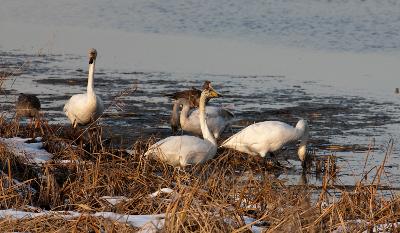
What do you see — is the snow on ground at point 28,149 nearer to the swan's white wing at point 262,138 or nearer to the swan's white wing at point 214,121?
the swan's white wing at point 262,138

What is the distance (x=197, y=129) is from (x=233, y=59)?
17.5 feet

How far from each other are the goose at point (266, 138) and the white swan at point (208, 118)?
1254mm

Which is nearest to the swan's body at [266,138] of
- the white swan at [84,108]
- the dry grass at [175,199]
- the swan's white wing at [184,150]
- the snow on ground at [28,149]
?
the swan's white wing at [184,150]

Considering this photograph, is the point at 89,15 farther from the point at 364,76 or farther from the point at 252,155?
the point at 252,155

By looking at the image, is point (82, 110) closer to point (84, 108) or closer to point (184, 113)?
point (84, 108)

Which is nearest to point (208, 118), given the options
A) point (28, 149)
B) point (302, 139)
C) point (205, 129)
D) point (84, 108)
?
point (84, 108)

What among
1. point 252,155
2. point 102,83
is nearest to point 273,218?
point 252,155

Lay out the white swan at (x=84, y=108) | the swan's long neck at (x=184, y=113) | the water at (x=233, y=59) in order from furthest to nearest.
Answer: the water at (x=233, y=59) → the swan's long neck at (x=184, y=113) → the white swan at (x=84, y=108)

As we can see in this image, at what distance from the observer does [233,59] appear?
18312 mm

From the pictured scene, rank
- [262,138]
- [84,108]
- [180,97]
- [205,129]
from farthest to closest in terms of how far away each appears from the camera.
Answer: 1. [180,97]
2. [84,108]
3. [262,138]
4. [205,129]

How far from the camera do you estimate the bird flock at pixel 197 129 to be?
998 cm

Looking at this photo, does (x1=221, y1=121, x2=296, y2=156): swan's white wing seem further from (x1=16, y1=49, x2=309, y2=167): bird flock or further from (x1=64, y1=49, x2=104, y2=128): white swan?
(x1=64, y1=49, x2=104, y2=128): white swan

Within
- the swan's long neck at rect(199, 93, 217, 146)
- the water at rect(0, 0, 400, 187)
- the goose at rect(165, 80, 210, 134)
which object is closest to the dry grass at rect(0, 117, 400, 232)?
the swan's long neck at rect(199, 93, 217, 146)

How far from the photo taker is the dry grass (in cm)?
584
